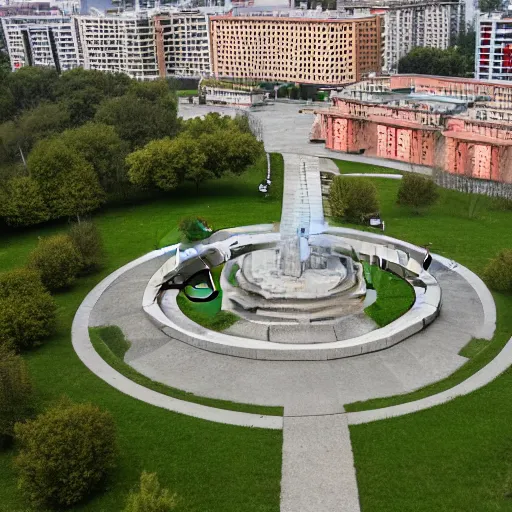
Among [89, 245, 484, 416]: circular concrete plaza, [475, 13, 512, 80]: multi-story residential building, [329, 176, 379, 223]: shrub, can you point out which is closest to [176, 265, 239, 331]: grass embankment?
[89, 245, 484, 416]: circular concrete plaza

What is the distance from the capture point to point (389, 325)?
2300 cm

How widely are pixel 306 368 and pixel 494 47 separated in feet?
208

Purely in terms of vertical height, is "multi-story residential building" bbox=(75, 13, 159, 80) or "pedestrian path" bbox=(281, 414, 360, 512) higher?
"multi-story residential building" bbox=(75, 13, 159, 80)

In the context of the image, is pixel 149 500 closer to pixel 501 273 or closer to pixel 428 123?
pixel 501 273

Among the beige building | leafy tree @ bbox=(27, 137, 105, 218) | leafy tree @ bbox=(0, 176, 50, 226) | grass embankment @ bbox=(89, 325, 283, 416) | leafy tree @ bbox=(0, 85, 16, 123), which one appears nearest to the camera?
grass embankment @ bbox=(89, 325, 283, 416)

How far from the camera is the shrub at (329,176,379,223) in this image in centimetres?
3400

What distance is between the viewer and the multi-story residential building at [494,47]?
7369cm

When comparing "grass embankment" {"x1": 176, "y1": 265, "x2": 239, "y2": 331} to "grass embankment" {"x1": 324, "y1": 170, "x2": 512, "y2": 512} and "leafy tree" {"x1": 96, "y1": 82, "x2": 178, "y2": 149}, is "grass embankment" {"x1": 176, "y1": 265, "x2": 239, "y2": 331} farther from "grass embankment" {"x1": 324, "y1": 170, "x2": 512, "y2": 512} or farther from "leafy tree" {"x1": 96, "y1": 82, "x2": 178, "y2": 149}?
"leafy tree" {"x1": 96, "y1": 82, "x2": 178, "y2": 149}

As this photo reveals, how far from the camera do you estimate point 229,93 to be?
83062 mm

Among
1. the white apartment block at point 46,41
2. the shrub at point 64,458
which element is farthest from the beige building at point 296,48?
the shrub at point 64,458

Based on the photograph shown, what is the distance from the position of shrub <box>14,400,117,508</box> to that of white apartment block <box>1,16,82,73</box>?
91596mm

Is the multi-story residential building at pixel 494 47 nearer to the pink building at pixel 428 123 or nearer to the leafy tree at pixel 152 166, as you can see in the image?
the pink building at pixel 428 123

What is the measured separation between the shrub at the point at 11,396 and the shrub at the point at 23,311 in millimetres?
3443

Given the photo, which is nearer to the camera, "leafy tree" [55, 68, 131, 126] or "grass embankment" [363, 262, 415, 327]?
"grass embankment" [363, 262, 415, 327]
